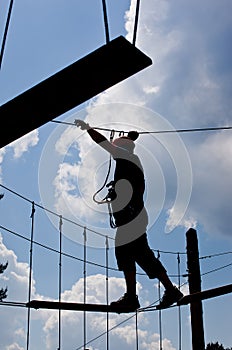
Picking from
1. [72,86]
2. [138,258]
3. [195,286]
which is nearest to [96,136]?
[138,258]

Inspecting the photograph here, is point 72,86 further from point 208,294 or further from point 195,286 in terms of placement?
point 195,286

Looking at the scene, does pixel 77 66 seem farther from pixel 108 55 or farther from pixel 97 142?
pixel 97 142

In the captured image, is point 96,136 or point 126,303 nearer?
point 96,136

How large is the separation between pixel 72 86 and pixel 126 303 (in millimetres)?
2241

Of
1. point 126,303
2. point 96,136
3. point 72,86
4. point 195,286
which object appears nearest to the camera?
point 72,86

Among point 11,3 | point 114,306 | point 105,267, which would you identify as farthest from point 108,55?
point 105,267

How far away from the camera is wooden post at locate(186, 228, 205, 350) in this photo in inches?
280

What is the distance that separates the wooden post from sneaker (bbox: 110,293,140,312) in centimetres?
308

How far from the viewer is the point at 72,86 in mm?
2109

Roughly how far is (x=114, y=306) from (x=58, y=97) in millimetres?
2198

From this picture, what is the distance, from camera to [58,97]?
215 cm

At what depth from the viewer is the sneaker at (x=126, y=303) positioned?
401 centimetres

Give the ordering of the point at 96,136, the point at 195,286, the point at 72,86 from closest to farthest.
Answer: the point at 72,86, the point at 96,136, the point at 195,286

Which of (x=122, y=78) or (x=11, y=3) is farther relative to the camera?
(x=11, y=3)
